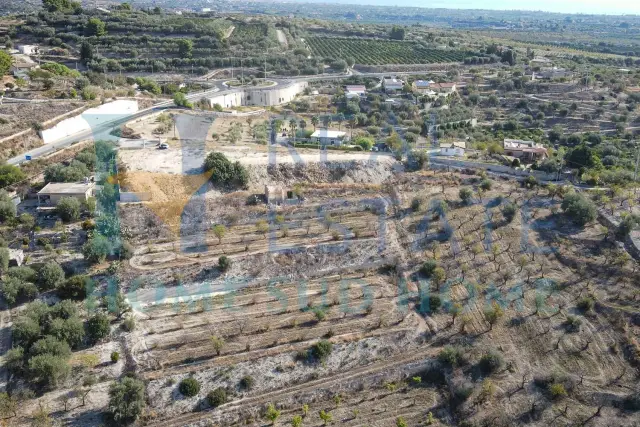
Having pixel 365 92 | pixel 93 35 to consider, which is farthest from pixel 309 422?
pixel 93 35

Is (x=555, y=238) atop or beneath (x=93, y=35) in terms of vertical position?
beneath

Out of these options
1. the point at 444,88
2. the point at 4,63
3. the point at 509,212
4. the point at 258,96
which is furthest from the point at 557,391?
the point at 444,88

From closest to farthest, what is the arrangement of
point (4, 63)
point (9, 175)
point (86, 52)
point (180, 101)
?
point (9, 175) < point (4, 63) < point (180, 101) < point (86, 52)

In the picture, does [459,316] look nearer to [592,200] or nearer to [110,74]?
[592,200]

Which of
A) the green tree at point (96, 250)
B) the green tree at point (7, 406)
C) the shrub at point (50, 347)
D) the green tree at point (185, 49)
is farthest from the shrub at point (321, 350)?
the green tree at point (185, 49)

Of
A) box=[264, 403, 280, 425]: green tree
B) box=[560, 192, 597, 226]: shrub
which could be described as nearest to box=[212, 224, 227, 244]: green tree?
box=[264, 403, 280, 425]: green tree

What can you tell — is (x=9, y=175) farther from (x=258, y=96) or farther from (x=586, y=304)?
(x=586, y=304)

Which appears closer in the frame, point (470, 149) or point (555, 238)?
point (555, 238)
